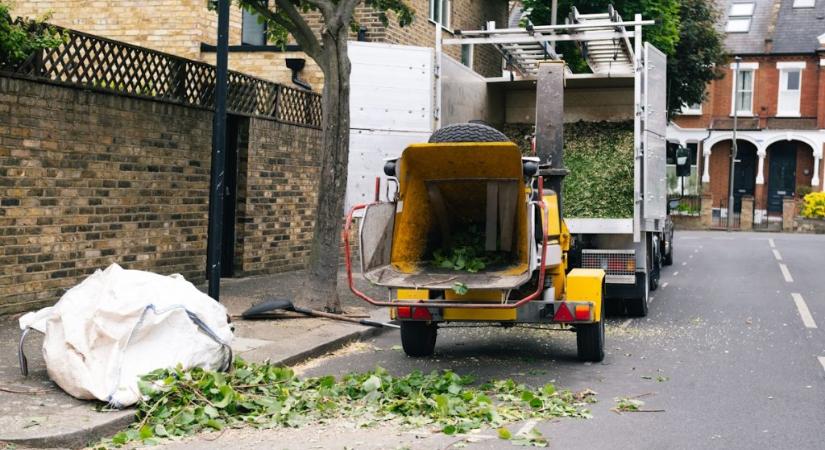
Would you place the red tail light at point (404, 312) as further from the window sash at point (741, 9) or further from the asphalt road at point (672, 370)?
the window sash at point (741, 9)

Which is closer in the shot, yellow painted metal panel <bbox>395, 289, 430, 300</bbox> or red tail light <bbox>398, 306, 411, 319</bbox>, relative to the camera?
yellow painted metal panel <bbox>395, 289, 430, 300</bbox>

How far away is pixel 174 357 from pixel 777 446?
4.16m

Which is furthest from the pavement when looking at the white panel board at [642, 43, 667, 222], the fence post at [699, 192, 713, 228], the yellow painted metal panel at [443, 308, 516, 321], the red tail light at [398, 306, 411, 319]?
the fence post at [699, 192, 713, 228]

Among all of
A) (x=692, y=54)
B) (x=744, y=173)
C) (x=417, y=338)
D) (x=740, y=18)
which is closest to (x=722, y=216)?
(x=744, y=173)

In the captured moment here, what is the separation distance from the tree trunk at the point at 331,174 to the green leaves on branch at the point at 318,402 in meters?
4.03

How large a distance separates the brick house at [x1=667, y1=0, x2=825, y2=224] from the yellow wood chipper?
131ft

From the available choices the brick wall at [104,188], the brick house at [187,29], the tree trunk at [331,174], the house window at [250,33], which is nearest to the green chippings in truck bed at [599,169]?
the tree trunk at [331,174]

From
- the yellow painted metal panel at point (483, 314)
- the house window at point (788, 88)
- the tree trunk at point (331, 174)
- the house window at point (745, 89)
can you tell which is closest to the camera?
the yellow painted metal panel at point (483, 314)

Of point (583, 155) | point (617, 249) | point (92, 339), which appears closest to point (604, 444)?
point (92, 339)

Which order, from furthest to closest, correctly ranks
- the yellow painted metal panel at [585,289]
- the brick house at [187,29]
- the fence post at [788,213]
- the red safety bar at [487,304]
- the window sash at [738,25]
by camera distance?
the window sash at [738,25] < the fence post at [788,213] < the brick house at [187,29] < the yellow painted metal panel at [585,289] < the red safety bar at [487,304]

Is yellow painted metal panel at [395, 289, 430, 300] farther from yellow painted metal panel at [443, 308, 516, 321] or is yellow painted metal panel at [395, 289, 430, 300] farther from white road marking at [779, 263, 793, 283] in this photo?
white road marking at [779, 263, 793, 283]

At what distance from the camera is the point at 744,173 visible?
168 feet

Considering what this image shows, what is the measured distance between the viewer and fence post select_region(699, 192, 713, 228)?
44.8 meters

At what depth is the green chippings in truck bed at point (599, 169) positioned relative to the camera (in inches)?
507
